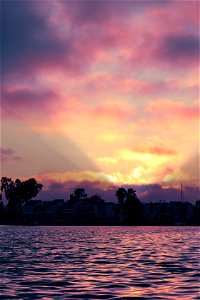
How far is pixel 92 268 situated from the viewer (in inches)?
1353

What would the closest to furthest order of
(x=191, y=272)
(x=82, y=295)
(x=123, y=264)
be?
1. (x=82, y=295)
2. (x=191, y=272)
3. (x=123, y=264)

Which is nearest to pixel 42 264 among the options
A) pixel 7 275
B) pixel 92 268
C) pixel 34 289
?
pixel 92 268

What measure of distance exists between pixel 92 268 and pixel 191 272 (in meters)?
6.34

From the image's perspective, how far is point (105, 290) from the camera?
78.4ft

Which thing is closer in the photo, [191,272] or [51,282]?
[51,282]

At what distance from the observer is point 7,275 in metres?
30.0

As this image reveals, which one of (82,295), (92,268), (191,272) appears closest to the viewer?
(82,295)

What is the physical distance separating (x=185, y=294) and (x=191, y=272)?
945cm

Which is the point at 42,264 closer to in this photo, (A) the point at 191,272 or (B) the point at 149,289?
(A) the point at 191,272

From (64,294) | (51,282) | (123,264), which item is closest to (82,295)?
(64,294)

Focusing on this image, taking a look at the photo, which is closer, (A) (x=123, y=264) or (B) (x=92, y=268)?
(B) (x=92, y=268)

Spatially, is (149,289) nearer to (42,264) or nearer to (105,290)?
(105,290)

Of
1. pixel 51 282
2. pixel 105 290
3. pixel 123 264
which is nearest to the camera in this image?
pixel 105 290

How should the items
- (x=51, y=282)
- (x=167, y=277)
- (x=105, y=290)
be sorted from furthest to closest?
1. (x=167, y=277)
2. (x=51, y=282)
3. (x=105, y=290)
